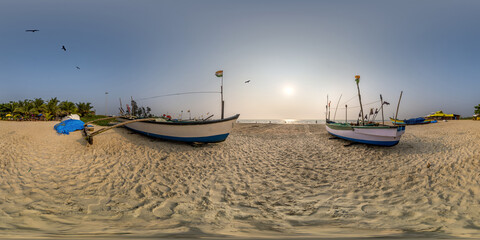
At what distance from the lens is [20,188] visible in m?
5.32

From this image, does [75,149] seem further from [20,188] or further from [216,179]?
[216,179]

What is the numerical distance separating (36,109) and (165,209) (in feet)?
113

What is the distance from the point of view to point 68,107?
92.3 feet

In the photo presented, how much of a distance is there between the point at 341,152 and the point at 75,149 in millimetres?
15454

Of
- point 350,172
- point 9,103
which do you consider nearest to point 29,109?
point 9,103

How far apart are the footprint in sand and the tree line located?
3243cm

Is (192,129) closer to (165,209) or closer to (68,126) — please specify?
(165,209)

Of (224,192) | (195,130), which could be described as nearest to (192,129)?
(195,130)

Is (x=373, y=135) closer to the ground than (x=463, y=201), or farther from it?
farther from it

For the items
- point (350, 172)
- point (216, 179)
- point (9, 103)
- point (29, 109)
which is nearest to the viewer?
point (216, 179)

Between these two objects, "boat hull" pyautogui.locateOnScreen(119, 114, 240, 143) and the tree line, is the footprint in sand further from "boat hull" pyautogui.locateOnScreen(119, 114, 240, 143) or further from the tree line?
the tree line

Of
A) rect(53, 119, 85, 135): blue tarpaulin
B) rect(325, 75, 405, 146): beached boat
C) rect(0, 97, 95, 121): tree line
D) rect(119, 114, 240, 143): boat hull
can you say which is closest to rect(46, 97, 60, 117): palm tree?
rect(0, 97, 95, 121): tree line

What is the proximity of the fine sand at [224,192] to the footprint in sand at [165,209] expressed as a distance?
0.02 metres

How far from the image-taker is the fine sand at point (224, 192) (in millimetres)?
3036
